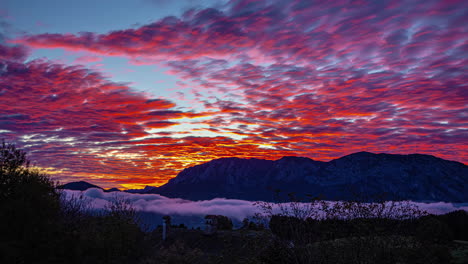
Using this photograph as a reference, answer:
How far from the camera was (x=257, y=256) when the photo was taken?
17688 millimetres

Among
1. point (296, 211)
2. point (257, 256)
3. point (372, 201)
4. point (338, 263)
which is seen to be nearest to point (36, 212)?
point (257, 256)

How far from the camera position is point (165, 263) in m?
22.5

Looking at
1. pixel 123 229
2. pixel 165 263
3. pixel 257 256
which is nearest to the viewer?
pixel 257 256

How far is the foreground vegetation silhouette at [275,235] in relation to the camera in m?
15.2

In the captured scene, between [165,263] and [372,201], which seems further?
[165,263]

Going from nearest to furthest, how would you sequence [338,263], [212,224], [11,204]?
[338,263] → [11,204] → [212,224]

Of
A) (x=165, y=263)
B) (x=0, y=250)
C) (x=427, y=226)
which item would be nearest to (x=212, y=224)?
(x=165, y=263)

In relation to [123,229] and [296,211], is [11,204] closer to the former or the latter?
[123,229]

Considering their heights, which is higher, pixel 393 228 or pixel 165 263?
pixel 393 228

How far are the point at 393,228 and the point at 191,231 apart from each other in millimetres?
30970

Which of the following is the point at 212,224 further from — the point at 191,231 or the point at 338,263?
the point at 338,263

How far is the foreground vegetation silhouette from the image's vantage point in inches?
599

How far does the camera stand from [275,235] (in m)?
17.0

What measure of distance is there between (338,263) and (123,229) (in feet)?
56.2
